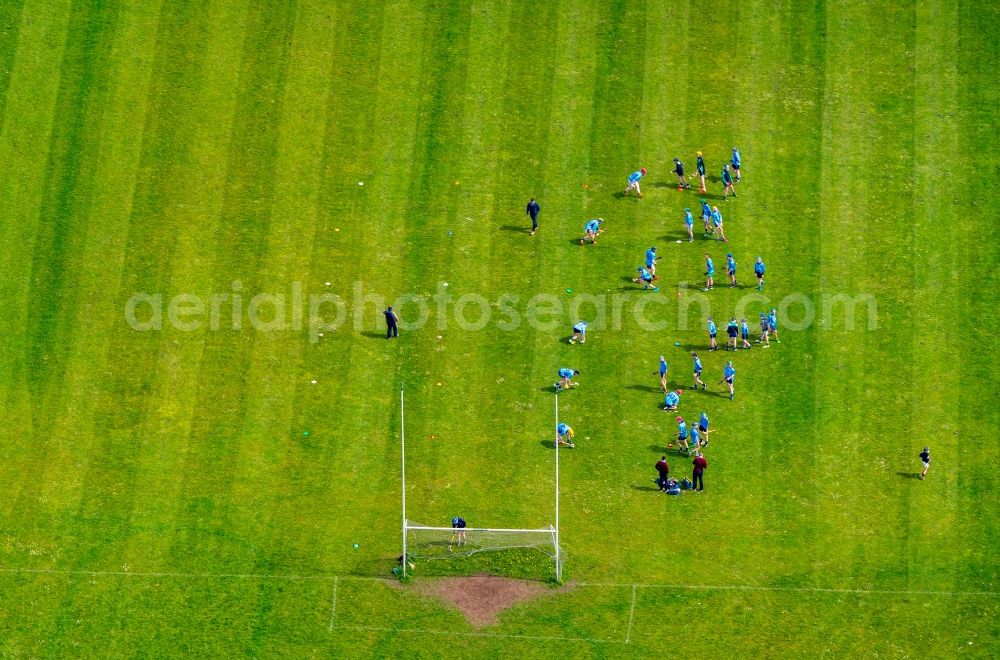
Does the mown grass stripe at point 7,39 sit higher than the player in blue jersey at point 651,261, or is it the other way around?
the mown grass stripe at point 7,39

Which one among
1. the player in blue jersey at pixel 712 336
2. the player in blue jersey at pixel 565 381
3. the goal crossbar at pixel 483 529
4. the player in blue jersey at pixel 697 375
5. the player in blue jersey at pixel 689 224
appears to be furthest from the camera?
the player in blue jersey at pixel 689 224

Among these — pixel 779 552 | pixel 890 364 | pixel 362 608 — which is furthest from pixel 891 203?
pixel 362 608

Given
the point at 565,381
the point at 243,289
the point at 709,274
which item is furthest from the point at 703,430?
the point at 243,289

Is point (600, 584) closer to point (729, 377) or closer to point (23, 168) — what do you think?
point (729, 377)

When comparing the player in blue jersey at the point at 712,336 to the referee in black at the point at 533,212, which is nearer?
the player in blue jersey at the point at 712,336

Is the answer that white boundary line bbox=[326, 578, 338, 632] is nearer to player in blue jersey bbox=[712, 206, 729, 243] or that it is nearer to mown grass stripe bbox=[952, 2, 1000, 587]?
mown grass stripe bbox=[952, 2, 1000, 587]

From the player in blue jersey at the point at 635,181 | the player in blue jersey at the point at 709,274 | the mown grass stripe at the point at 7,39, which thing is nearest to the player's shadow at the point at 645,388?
the player in blue jersey at the point at 709,274

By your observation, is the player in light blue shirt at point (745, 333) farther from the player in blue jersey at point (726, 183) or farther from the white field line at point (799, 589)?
the white field line at point (799, 589)

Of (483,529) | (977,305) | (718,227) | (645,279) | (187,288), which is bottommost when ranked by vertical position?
(483,529)
